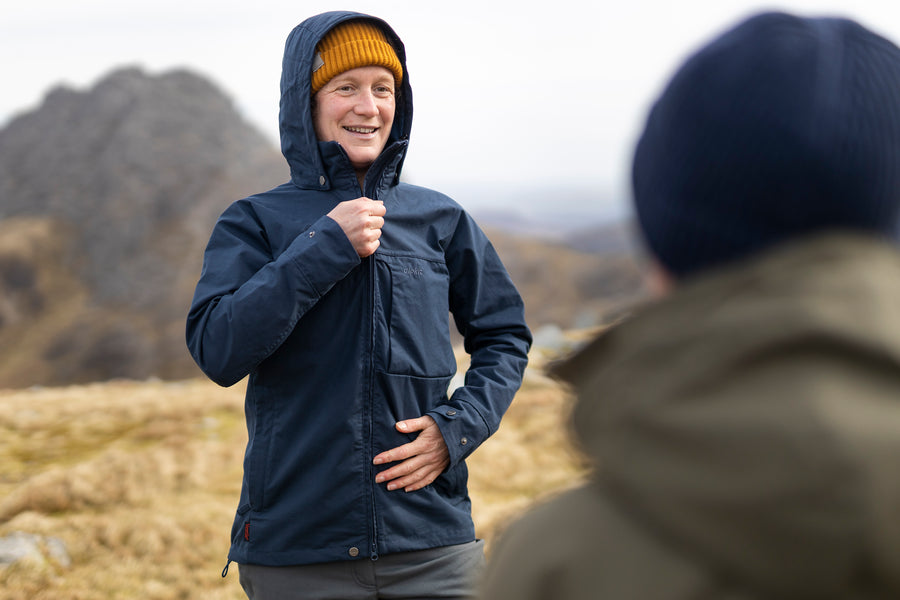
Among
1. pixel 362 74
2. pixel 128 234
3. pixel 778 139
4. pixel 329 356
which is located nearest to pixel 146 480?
pixel 329 356

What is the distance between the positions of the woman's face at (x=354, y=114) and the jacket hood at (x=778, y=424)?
7.87 feet

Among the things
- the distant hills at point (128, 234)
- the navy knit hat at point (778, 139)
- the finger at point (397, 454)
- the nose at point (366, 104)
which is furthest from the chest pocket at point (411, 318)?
the distant hills at point (128, 234)

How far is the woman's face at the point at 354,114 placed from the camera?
3.25m

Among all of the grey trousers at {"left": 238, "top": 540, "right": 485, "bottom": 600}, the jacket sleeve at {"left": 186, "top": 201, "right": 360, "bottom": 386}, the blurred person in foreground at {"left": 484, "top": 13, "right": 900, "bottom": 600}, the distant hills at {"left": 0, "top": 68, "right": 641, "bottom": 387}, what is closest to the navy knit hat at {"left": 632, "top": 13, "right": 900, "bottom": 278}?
the blurred person in foreground at {"left": 484, "top": 13, "right": 900, "bottom": 600}

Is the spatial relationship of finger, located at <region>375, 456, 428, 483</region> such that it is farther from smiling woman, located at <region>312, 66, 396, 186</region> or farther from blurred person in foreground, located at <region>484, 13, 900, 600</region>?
blurred person in foreground, located at <region>484, 13, 900, 600</region>

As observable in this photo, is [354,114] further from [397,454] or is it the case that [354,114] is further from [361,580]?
[361,580]

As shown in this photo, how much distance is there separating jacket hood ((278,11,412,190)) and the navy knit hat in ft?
7.23

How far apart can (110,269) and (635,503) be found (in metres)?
52.7

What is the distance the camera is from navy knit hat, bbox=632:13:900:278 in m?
1.07

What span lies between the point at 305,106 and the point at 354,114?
210mm

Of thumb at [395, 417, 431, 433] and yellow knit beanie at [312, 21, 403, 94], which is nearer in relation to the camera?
thumb at [395, 417, 431, 433]

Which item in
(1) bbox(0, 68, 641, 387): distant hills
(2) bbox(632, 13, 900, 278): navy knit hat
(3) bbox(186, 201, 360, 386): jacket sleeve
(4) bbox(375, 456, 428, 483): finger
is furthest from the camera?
(1) bbox(0, 68, 641, 387): distant hills

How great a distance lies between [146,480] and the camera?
29.3 ft

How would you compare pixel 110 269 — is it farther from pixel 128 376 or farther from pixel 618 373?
pixel 618 373
